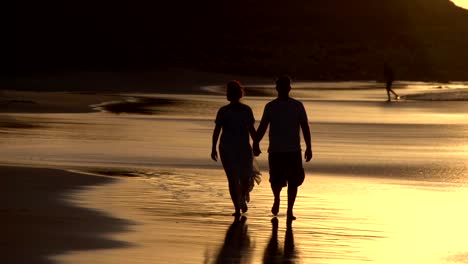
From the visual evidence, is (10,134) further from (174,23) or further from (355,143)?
(174,23)

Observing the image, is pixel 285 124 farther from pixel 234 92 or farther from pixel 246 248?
pixel 246 248

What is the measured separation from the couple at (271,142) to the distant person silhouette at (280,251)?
1.25 meters

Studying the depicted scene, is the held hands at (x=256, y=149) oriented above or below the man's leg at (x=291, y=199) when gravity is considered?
above

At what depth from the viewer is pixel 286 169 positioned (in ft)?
50.0

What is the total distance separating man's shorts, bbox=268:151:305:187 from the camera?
15211 mm

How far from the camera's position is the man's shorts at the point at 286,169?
49.9ft

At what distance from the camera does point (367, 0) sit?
17862 centimetres

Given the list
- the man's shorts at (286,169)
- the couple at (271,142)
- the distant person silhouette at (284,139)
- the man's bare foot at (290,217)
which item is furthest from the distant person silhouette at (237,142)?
the man's bare foot at (290,217)

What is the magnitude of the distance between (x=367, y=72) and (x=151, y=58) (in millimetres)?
17289

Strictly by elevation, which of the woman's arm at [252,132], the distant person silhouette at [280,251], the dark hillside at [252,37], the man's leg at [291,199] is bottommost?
the distant person silhouette at [280,251]

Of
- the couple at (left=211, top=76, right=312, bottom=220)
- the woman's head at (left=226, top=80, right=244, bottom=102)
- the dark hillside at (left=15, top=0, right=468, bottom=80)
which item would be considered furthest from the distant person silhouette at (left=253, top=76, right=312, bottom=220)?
the dark hillside at (left=15, top=0, right=468, bottom=80)

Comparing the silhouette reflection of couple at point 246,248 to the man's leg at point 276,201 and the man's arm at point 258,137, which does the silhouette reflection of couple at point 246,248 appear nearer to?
the man's leg at point 276,201

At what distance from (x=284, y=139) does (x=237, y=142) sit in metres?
0.51

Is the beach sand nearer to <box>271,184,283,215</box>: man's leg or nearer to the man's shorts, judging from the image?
<box>271,184,283,215</box>: man's leg
